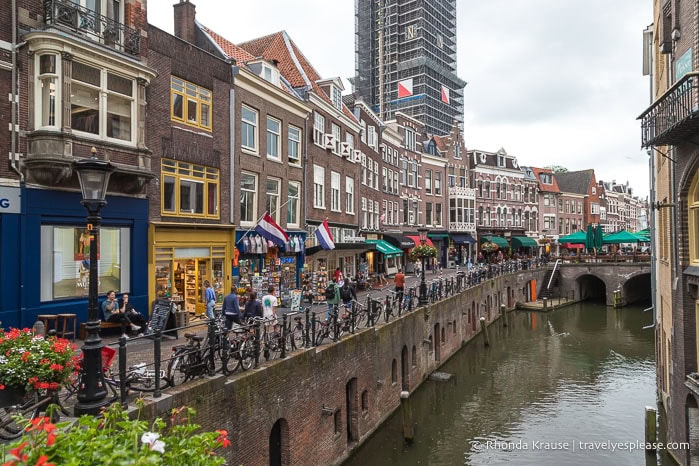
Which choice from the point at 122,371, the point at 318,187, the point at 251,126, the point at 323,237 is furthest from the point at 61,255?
A: the point at 318,187

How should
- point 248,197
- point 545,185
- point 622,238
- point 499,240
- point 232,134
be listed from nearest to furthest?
point 232,134
point 248,197
point 622,238
point 499,240
point 545,185

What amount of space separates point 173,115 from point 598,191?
7871 cm

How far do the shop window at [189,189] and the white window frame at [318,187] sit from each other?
8.36 m

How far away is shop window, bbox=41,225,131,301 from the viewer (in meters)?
12.9

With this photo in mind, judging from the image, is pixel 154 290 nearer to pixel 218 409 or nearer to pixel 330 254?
pixel 218 409

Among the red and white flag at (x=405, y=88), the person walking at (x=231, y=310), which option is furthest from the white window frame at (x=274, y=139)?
the red and white flag at (x=405, y=88)

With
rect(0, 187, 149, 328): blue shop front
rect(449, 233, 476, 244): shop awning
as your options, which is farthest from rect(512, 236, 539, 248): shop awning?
rect(0, 187, 149, 328): blue shop front

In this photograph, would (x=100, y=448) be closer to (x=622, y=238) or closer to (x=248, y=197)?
(x=248, y=197)

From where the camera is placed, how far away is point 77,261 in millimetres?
13633

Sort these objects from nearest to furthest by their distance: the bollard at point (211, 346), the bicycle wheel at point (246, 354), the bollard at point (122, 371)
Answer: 1. the bollard at point (122, 371)
2. the bollard at point (211, 346)
3. the bicycle wheel at point (246, 354)

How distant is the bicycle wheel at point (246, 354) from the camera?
9758 mm

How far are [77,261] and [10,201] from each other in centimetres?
242

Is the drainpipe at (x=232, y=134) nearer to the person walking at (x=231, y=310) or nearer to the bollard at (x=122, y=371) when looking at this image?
the person walking at (x=231, y=310)

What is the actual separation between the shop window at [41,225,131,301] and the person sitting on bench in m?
0.72
